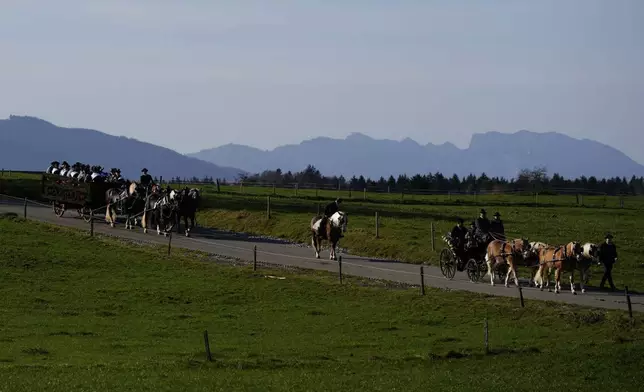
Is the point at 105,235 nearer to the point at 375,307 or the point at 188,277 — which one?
the point at 188,277

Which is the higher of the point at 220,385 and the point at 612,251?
the point at 612,251

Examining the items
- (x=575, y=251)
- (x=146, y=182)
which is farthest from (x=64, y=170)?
(x=575, y=251)

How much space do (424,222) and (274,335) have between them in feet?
105

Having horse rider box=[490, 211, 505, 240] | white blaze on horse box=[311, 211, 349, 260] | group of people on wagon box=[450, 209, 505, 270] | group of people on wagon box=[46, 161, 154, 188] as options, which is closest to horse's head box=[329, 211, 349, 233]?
white blaze on horse box=[311, 211, 349, 260]

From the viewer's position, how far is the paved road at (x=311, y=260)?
36094 millimetres

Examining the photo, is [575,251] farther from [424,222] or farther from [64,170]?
[64,170]

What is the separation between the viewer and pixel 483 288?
38469 mm

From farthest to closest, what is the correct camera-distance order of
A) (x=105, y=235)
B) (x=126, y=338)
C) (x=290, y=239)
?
(x=290, y=239)
(x=105, y=235)
(x=126, y=338)

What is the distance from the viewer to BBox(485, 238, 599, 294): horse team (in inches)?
1437

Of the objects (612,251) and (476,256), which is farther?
(476,256)

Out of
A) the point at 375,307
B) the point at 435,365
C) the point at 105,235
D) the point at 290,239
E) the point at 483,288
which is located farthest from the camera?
the point at 290,239

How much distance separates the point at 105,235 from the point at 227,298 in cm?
1782

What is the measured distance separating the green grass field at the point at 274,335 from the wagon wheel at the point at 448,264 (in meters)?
Answer: 3.53

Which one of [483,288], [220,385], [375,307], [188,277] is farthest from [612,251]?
[220,385]
